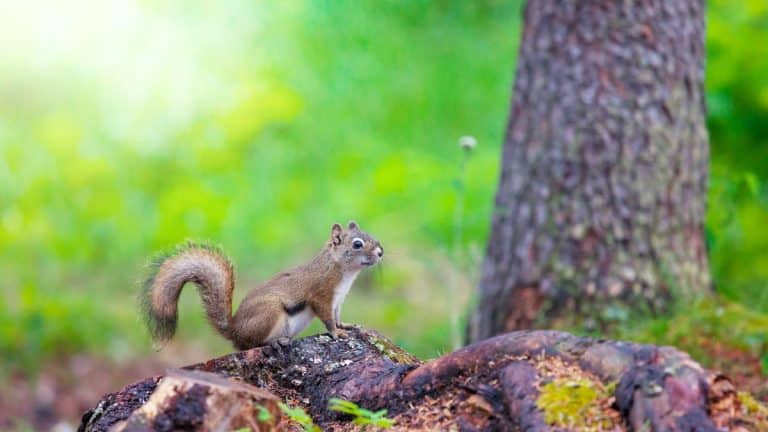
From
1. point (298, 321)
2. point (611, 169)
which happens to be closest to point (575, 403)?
point (298, 321)

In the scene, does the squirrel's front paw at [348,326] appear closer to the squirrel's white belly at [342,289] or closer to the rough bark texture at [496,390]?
the squirrel's white belly at [342,289]

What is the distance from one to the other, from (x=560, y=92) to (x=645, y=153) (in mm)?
468

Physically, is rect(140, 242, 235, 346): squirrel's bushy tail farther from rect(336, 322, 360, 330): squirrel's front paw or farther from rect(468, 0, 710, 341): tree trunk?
rect(468, 0, 710, 341): tree trunk

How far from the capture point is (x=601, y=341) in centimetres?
230

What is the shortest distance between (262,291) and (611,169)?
6.14 ft

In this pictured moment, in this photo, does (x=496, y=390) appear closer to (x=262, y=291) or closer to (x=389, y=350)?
(x=389, y=350)

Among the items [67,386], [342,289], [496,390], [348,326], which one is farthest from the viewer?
[67,386]

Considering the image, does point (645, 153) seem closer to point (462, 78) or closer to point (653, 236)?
point (653, 236)

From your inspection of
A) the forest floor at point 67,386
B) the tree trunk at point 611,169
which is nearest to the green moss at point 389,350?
the tree trunk at point 611,169

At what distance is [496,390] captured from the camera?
2.30 m

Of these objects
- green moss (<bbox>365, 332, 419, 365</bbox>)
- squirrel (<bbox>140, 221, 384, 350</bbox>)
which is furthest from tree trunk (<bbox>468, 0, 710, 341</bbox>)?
green moss (<bbox>365, 332, 419, 365</bbox>)

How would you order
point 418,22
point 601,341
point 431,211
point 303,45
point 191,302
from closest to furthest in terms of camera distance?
1. point 601,341
2. point 431,211
3. point 191,302
4. point 418,22
5. point 303,45

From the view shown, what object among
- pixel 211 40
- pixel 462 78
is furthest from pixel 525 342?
pixel 462 78

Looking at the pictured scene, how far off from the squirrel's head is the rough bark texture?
92cm
